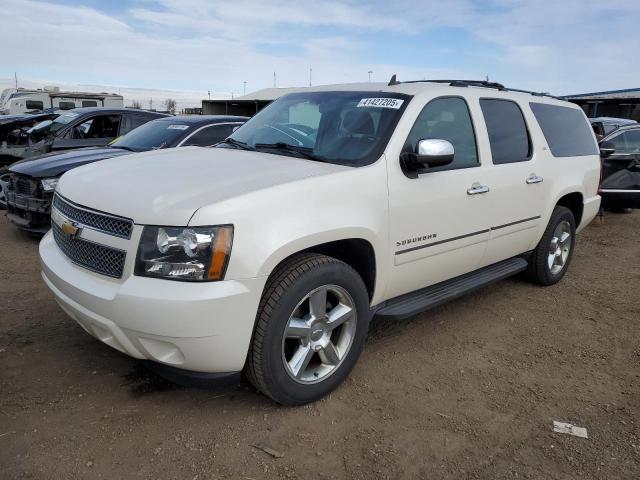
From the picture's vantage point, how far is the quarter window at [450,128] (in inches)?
133

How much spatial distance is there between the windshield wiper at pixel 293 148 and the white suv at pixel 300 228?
0.06ft

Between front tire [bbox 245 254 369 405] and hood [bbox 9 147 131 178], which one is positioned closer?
front tire [bbox 245 254 369 405]

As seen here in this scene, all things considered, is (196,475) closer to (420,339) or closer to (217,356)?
(217,356)

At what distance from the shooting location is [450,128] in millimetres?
3617

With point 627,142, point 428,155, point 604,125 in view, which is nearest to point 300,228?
point 428,155

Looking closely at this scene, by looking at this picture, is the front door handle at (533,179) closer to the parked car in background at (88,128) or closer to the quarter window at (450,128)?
the quarter window at (450,128)

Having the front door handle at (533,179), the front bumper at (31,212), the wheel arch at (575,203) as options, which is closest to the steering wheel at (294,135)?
the front door handle at (533,179)

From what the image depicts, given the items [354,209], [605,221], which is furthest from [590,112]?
[354,209]

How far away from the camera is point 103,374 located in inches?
124

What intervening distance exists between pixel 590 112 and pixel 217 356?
41425 millimetres

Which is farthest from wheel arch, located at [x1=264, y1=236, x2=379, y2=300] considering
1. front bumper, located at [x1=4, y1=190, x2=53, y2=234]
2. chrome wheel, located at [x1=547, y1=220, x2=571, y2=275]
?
front bumper, located at [x1=4, y1=190, x2=53, y2=234]

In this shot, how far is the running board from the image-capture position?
328 cm

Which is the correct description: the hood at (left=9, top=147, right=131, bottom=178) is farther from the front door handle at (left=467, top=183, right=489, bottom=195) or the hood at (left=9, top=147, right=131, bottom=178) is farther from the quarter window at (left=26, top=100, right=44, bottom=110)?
the quarter window at (left=26, top=100, right=44, bottom=110)

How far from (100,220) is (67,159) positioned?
13.9 feet
